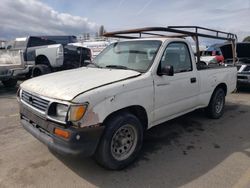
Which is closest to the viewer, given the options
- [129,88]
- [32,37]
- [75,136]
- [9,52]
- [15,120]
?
[75,136]

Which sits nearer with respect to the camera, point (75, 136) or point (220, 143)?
point (75, 136)

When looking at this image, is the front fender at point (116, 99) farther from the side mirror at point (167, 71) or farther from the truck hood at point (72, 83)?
the side mirror at point (167, 71)

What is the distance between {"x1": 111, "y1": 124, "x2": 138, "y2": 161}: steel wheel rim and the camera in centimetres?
342

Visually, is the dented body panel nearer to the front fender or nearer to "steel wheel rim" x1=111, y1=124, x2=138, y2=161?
the front fender

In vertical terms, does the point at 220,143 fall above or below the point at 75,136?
below

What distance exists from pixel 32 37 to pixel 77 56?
3.13 metres

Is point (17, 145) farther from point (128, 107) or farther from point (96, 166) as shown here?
point (128, 107)

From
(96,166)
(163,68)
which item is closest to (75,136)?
(96,166)

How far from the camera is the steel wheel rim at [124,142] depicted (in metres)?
3.42

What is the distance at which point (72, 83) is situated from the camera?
3336mm

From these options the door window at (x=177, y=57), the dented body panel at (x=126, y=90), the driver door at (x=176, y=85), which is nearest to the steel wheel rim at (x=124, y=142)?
the dented body panel at (x=126, y=90)

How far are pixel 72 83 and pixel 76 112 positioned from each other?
58cm

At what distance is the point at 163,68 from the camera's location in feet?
12.6

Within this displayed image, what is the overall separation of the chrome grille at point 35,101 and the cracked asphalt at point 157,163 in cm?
88
